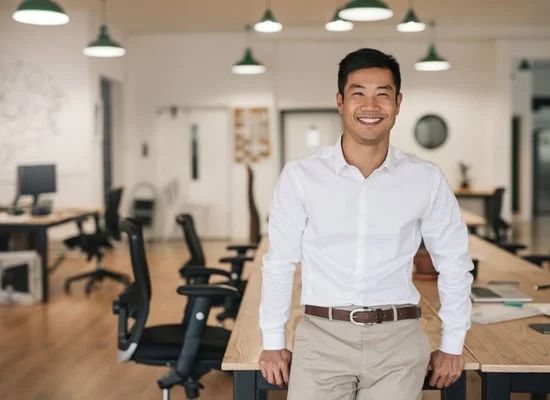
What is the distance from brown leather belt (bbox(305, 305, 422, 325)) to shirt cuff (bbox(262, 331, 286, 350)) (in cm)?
11

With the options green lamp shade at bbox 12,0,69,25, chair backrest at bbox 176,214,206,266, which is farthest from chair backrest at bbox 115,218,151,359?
green lamp shade at bbox 12,0,69,25

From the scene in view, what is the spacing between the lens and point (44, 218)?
7277 mm

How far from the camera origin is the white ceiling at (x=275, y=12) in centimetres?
1005

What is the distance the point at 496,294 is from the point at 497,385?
3.13 ft

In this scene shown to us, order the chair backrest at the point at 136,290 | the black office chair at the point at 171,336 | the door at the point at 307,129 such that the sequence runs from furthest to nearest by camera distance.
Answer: the door at the point at 307,129 < the chair backrest at the point at 136,290 < the black office chair at the point at 171,336

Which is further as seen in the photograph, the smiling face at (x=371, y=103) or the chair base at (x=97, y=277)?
the chair base at (x=97, y=277)

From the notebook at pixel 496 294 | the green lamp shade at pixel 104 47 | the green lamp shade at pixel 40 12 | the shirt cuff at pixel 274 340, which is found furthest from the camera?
the green lamp shade at pixel 104 47

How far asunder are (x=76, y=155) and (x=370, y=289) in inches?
346

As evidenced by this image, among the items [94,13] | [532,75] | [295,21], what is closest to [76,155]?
[94,13]

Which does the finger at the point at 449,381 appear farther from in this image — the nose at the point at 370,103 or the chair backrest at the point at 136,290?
the chair backrest at the point at 136,290

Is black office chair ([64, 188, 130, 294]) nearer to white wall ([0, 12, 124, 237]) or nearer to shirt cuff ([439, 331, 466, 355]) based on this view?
white wall ([0, 12, 124, 237])

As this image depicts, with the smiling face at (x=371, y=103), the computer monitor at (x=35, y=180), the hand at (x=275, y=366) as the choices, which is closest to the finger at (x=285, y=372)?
the hand at (x=275, y=366)

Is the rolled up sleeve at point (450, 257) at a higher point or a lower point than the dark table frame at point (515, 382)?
higher

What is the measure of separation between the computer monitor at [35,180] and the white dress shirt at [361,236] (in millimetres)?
6174
